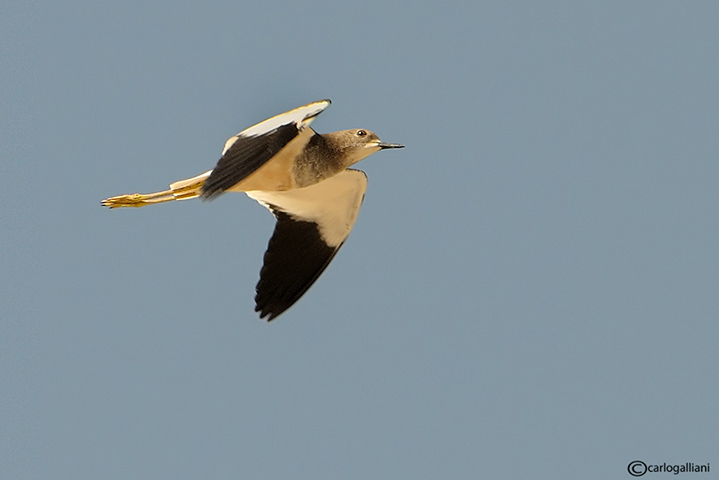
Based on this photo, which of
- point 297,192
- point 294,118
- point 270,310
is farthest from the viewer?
point 297,192

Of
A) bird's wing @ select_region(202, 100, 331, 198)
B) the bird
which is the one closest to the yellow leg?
the bird

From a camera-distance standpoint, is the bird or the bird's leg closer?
the bird

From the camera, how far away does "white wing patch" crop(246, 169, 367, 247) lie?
13656 mm

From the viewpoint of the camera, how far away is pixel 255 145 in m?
11.7

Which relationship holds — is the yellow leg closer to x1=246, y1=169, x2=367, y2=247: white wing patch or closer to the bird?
Answer: the bird

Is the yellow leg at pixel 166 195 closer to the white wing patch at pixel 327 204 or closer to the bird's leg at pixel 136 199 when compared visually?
the bird's leg at pixel 136 199

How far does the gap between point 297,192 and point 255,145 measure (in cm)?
217

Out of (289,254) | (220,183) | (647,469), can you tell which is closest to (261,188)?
(289,254)

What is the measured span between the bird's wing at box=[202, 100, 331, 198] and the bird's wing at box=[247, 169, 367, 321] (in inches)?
60.2

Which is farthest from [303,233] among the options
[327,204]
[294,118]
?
[294,118]

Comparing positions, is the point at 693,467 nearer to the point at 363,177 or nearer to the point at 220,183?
the point at 363,177

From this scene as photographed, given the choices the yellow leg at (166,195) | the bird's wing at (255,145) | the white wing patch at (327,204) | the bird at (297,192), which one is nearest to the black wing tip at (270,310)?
the bird at (297,192)

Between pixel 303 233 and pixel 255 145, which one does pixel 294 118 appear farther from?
pixel 303 233

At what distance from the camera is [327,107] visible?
11.9 metres
